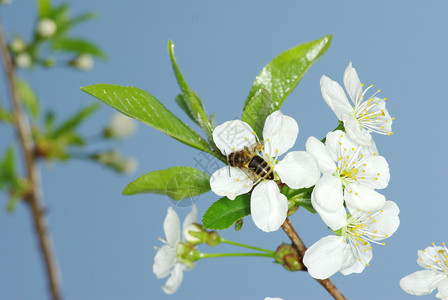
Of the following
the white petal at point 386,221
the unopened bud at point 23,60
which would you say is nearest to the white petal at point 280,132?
the white petal at point 386,221

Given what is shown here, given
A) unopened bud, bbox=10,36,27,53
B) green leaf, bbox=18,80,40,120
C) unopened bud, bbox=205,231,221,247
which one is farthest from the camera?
green leaf, bbox=18,80,40,120

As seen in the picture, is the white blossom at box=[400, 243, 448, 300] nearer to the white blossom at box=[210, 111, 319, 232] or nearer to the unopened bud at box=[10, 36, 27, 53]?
the white blossom at box=[210, 111, 319, 232]

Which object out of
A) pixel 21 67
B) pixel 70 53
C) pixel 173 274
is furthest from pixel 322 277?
pixel 70 53

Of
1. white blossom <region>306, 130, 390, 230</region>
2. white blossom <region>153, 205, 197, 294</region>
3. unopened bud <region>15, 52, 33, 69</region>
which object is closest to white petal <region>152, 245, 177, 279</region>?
white blossom <region>153, 205, 197, 294</region>

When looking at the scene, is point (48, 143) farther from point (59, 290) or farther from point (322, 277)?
point (322, 277)

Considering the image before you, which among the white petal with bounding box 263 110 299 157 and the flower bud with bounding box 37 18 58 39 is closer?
the white petal with bounding box 263 110 299 157

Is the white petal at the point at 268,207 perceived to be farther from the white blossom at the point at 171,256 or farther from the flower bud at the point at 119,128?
the flower bud at the point at 119,128

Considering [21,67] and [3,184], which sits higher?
[21,67]
